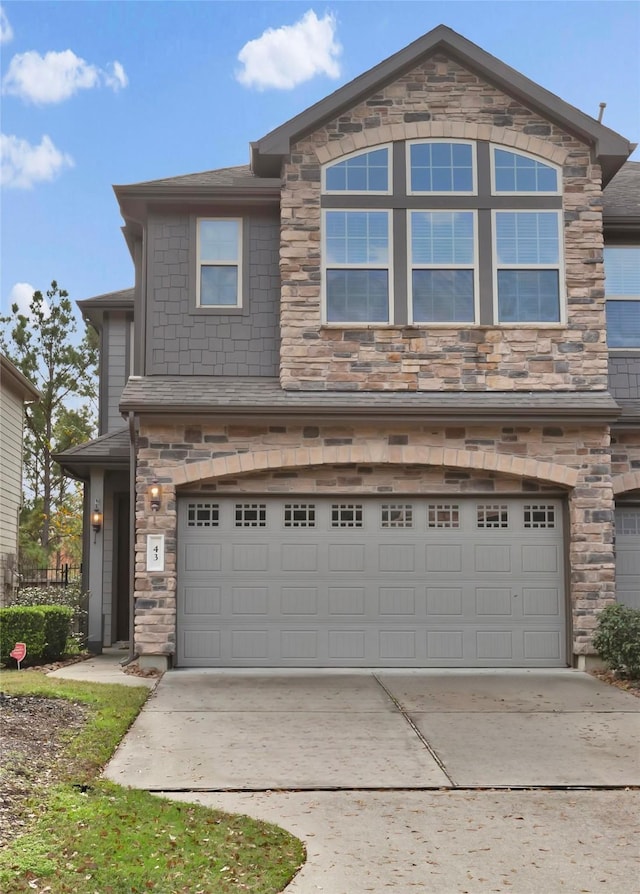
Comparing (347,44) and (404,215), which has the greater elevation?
(347,44)

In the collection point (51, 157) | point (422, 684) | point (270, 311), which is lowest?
point (422, 684)

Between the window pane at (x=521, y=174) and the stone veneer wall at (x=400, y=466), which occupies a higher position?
the window pane at (x=521, y=174)

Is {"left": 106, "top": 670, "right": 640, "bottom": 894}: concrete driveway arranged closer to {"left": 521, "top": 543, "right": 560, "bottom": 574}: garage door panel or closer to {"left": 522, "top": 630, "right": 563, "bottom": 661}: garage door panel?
{"left": 522, "top": 630, "right": 563, "bottom": 661}: garage door panel

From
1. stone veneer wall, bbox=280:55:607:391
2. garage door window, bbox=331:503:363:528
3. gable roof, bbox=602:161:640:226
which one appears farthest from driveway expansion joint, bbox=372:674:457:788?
gable roof, bbox=602:161:640:226

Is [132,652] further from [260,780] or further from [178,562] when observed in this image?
[260,780]

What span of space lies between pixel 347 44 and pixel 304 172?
11.8 metres

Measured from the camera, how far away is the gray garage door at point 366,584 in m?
11.8

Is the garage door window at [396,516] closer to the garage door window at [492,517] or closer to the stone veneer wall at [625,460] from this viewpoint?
the garage door window at [492,517]

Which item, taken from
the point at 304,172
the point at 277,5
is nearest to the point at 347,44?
the point at 277,5

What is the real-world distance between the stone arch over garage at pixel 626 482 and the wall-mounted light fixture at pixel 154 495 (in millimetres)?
5979

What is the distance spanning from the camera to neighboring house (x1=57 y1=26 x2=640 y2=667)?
11.7m

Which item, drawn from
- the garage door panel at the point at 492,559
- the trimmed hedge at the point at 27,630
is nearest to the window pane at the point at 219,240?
the garage door panel at the point at 492,559

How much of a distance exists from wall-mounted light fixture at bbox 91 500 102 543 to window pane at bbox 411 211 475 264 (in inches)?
244

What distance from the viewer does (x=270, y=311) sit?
12484mm
